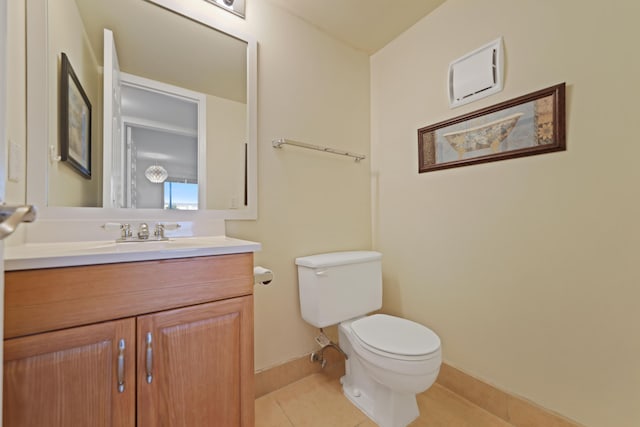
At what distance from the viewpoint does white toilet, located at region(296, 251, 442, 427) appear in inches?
43.8

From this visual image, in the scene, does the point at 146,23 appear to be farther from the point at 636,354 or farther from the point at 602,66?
the point at 636,354

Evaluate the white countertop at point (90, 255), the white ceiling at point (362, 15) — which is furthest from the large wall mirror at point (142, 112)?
the white ceiling at point (362, 15)

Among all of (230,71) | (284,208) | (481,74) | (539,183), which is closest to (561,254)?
(539,183)

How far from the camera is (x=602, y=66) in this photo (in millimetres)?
1020

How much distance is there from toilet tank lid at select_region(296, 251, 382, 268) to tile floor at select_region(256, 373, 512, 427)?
73 centimetres

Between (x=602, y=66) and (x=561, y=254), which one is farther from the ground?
(x=602, y=66)

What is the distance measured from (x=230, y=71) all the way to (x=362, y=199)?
1.18m

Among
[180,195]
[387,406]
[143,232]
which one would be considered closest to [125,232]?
[143,232]

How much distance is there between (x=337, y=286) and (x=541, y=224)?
40.4 inches

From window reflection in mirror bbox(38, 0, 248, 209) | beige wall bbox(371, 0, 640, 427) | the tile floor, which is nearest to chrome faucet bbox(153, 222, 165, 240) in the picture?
window reflection in mirror bbox(38, 0, 248, 209)

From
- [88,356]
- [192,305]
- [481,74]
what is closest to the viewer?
[88,356]

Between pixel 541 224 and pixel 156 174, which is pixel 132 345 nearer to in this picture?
pixel 156 174

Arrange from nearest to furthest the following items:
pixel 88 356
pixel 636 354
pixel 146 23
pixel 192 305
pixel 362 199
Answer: pixel 88 356, pixel 192 305, pixel 636 354, pixel 146 23, pixel 362 199

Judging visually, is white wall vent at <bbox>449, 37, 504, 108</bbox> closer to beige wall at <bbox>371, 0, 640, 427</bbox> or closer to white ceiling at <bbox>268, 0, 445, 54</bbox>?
beige wall at <bbox>371, 0, 640, 427</bbox>
